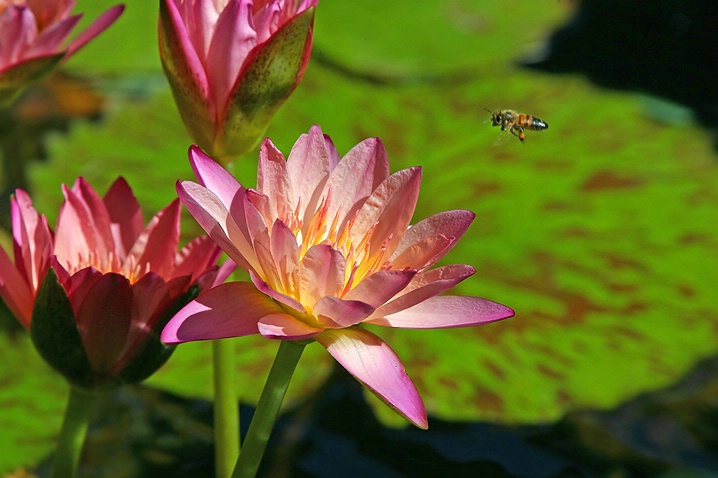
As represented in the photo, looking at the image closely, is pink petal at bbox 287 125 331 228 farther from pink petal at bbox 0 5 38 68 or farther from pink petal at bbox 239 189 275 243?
pink petal at bbox 0 5 38 68

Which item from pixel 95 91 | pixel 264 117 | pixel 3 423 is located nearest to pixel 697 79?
pixel 95 91

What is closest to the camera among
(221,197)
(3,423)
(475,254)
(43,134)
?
(221,197)

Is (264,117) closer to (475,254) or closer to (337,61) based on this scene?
(475,254)

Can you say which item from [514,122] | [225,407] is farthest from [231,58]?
[514,122]

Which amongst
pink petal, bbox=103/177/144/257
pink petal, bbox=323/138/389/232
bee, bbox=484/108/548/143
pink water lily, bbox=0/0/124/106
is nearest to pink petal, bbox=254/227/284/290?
pink petal, bbox=323/138/389/232

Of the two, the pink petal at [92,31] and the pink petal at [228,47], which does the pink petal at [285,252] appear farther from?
the pink petal at [92,31]

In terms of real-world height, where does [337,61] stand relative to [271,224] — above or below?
below
